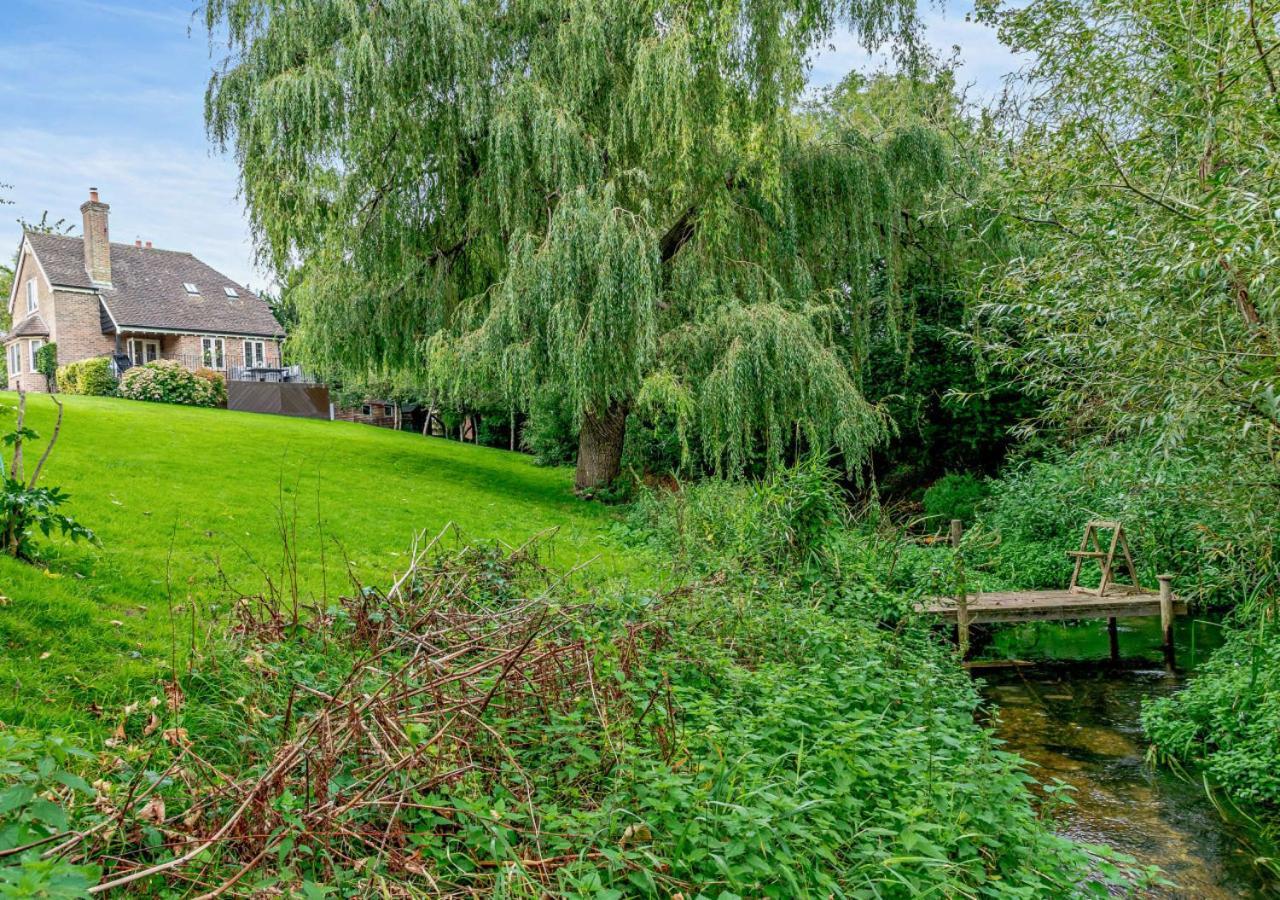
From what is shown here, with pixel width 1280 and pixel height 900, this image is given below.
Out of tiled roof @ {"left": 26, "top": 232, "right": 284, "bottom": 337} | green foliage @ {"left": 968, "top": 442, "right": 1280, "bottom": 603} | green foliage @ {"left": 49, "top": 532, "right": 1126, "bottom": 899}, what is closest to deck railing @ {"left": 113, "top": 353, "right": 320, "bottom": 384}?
tiled roof @ {"left": 26, "top": 232, "right": 284, "bottom": 337}

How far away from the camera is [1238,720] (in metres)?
5.62

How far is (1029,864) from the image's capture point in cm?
330

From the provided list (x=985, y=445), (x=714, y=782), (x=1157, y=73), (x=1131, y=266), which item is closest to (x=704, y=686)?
(x=714, y=782)

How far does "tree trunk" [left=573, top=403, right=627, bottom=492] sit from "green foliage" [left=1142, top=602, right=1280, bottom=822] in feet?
28.0

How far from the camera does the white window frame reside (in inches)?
1288

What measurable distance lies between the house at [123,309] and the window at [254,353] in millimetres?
41

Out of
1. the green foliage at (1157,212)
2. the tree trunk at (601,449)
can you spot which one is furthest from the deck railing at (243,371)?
the green foliage at (1157,212)

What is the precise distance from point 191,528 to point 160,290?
2933 cm

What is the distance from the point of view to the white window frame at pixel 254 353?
107 ft

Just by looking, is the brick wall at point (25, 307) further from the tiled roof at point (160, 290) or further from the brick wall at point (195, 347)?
the brick wall at point (195, 347)

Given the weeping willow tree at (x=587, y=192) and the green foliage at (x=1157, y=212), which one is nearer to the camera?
the green foliage at (x=1157, y=212)

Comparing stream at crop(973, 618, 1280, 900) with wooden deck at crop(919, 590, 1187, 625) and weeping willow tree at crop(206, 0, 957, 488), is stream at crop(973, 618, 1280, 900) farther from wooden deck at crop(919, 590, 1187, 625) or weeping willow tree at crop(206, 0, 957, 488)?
weeping willow tree at crop(206, 0, 957, 488)

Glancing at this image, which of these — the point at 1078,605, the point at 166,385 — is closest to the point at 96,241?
the point at 166,385

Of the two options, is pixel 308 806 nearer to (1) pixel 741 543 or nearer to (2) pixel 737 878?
(2) pixel 737 878
